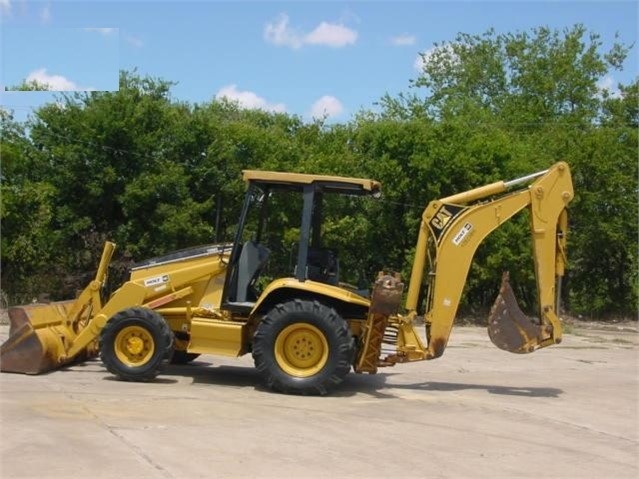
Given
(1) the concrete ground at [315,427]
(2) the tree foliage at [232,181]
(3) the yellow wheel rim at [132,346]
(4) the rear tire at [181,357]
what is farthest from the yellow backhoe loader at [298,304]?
(2) the tree foliage at [232,181]

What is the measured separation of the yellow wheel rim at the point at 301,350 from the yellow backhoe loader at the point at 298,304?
0.05ft

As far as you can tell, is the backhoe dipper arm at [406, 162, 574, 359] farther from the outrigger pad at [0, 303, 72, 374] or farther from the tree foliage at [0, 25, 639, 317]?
the tree foliage at [0, 25, 639, 317]

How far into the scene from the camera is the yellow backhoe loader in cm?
1030

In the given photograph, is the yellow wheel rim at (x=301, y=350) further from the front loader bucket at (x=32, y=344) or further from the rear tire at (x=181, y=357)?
the front loader bucket at (x=32, y=344)

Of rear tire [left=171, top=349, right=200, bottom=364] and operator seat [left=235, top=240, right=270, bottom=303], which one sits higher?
operator seat [left=235, top=240, right=270, bottom=303]

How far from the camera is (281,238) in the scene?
442 inches

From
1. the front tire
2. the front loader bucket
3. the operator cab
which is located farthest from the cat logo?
the front loader bucket

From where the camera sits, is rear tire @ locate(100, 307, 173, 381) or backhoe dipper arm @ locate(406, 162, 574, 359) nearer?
rear tire @ locate(100, 307, 173, 381)

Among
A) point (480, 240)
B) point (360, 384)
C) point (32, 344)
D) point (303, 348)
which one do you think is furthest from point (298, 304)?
point (32, 344)

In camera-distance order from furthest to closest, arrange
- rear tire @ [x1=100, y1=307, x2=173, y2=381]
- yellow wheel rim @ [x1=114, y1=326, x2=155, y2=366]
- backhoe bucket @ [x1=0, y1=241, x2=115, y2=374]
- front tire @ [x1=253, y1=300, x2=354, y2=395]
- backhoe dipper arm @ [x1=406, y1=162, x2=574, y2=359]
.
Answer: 1. backhoe bucket @ [x1=0, y1=241, x2=115, y2=374]
2. backhoe dipper arm @ [x1=406, y1=162, x2=574, y2=359]
3. yellow wheel rim @ [x1=114, y1=326, x2=155, y2=366]
4. rear tire @ [x1=100, y1=307, x2=173, y2=381]
5. front tire @ [x1=253, y1=300, x2=354, y2=395]

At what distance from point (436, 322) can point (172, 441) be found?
437cm

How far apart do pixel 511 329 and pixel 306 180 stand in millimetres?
3279

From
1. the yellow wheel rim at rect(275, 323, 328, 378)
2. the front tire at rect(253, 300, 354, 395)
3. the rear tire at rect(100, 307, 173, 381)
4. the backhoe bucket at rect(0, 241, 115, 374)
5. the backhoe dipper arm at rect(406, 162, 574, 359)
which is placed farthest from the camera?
the backhoe bucket at rect(0, 241, 115, 374)

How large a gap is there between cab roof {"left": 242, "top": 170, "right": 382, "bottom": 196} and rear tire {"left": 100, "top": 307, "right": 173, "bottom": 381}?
2163 millimetres
